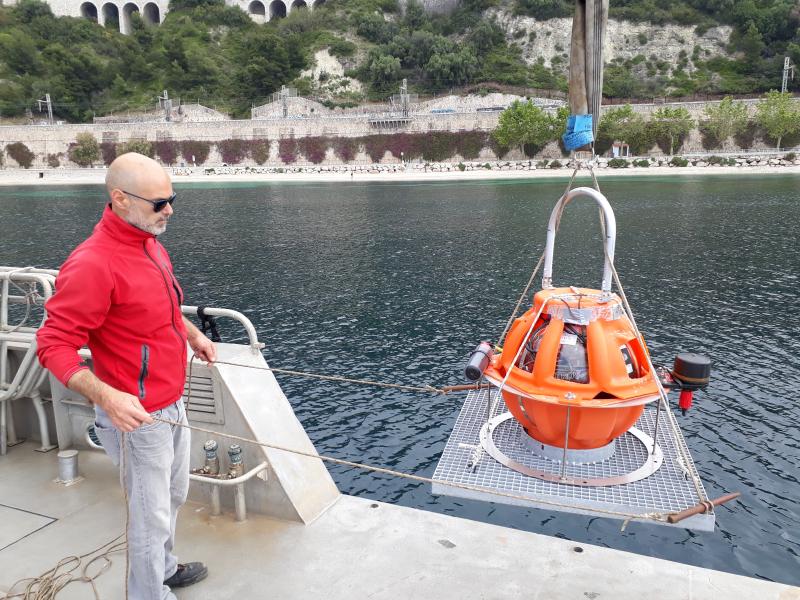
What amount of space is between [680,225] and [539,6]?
93208 millimetres

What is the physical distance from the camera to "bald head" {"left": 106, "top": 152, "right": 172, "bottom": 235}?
3381 mm

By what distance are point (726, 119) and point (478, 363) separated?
292 ft

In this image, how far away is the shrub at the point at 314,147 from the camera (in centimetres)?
9281

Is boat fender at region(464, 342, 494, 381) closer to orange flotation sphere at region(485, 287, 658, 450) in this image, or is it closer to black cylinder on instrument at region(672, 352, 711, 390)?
orange flotation sphere at region(485, 287, 658, 450)

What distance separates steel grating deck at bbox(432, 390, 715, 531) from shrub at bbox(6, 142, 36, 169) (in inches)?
4168

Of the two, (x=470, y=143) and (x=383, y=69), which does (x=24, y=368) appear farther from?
(x=383, y=69)

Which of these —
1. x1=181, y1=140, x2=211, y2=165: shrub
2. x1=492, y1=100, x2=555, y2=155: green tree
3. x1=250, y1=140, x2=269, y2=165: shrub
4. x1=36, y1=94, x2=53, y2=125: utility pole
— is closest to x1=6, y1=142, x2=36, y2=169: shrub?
x1=36, y1=94, x2=53, y2=125: utility pole

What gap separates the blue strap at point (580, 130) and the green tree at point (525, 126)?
80.4 meters

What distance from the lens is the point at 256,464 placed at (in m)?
4.93

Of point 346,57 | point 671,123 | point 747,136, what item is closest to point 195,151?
point 346,57

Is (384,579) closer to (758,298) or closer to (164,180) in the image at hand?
(164,180)

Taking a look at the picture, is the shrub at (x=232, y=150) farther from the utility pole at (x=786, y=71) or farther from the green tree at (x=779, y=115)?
the utility pole at (x=786, y=71)

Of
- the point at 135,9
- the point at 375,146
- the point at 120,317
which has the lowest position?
the point at 120,317

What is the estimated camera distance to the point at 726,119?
79875 mm
